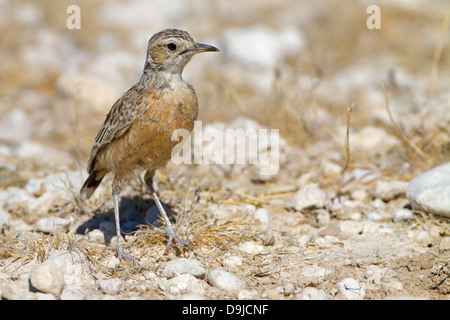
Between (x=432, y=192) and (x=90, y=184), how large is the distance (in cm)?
353

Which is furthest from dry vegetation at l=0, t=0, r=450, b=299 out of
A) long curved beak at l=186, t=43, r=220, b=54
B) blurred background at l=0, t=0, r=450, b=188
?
long curved beak at l=186, t=43, r=220, b=54

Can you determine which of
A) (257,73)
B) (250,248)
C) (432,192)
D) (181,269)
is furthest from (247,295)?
(257,73)

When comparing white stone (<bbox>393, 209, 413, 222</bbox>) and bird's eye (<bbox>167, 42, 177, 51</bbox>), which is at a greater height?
bird's eye (<bbox>167, 42, 177, 51</bbox>)

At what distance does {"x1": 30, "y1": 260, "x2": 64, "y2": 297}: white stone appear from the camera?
3824 millimetres

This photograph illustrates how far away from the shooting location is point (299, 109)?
23.0 feet

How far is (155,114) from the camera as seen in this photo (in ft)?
15.4

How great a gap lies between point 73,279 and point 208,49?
236 cm

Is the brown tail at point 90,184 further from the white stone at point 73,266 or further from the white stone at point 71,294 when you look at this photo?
the white stone at point 71,294

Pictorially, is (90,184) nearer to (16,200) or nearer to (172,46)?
(16,200)

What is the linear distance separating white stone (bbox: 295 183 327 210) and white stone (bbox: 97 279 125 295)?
93.1 inches

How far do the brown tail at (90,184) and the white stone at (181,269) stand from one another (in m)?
1.52

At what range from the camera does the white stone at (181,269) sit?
426cm

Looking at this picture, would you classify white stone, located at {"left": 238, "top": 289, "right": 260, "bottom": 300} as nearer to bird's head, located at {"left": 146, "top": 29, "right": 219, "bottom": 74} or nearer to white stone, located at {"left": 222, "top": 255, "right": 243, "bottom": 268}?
white stone, located at {"left": 222, "top": 255, "right": 243, "bottom": 268}

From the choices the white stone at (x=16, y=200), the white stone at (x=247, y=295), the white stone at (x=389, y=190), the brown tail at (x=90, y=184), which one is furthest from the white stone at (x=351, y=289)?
the white stone at (x=16, y=200)
